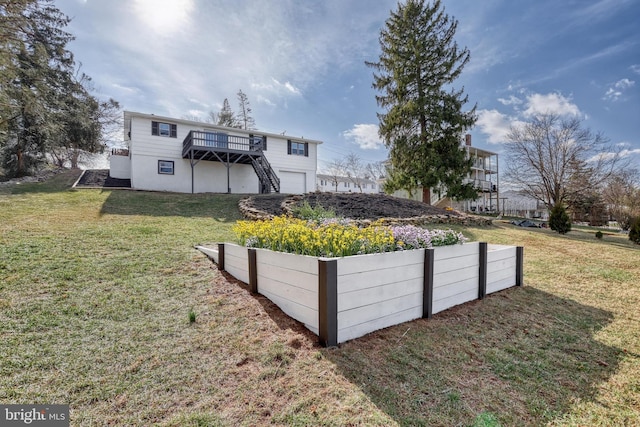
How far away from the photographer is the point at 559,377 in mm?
2418

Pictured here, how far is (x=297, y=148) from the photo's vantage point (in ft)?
62.5

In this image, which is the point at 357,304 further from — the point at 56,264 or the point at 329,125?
the point at 329,125

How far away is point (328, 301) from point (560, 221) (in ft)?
44.6

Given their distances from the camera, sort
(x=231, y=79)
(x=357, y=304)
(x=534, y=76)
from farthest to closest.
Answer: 1. (x=534, y=76)
2. (x=231, y=79)
3. (x=357, y=304)

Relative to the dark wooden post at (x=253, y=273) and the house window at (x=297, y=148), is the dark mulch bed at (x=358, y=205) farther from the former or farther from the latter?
the house window at (x=297, y=148)

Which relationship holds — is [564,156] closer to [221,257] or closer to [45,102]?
[221,257]

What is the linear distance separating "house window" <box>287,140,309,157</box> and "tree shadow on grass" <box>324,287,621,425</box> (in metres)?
16.5

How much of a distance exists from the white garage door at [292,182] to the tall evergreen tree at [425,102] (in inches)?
248

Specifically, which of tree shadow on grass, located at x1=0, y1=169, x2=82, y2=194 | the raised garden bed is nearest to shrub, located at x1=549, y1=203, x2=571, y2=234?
the raised garden bed

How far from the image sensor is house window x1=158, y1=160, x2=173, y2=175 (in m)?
15.4

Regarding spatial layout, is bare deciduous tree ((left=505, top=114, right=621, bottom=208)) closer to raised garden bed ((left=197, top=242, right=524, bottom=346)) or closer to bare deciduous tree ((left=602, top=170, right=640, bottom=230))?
bare deciduous tree ((left=602, top=170, right=640, bottom=230))

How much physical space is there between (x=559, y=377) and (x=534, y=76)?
14028mm

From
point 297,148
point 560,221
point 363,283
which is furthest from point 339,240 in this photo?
point 297,148

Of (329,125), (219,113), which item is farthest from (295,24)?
(219,113)
